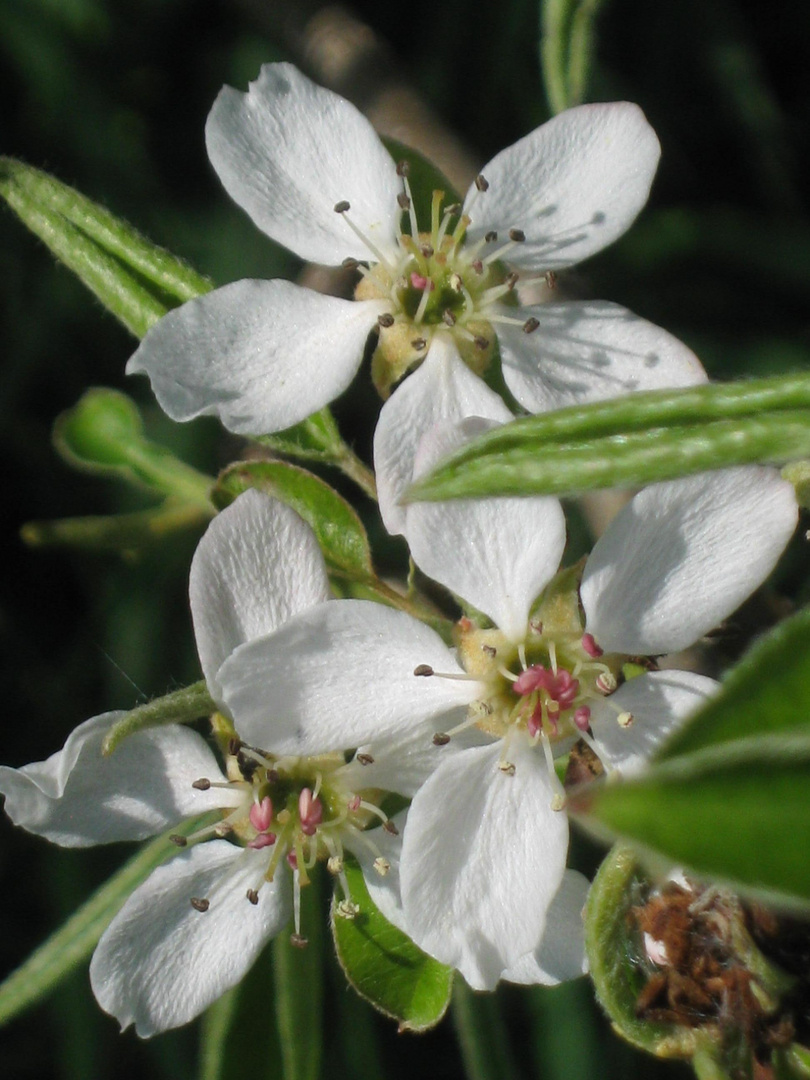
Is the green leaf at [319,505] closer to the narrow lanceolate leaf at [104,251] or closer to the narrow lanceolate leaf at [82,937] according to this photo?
the narrow lanceolate leaf at [104,251]

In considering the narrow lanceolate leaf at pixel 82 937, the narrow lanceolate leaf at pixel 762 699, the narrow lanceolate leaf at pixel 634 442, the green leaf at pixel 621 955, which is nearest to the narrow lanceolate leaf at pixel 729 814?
the narrow lanceolate leaf at pixel 762 699

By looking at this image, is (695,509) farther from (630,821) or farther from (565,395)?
→ (630,821)

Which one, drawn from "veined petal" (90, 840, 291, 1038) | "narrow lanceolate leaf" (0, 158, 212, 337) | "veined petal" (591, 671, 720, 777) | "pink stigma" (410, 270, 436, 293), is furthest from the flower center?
"veined petal" (90, 840, 291, 1038)

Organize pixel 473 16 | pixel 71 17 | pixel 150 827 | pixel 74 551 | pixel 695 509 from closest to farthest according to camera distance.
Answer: pixel 695 509 → pixel 150 827 → pixel 74 551 → pixel 71 17 → pixel 473 16

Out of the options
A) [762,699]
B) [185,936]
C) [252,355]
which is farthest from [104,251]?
[762,699]

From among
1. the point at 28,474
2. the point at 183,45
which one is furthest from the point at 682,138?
the point at 28,474
